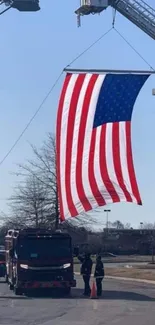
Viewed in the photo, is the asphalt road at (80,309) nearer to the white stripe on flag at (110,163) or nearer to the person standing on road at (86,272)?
the person standing on road at (86,272)

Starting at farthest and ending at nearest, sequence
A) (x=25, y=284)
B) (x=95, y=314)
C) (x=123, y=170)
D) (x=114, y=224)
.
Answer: (x=114, y=224)
(x=25, y=284)
(x=95, y=314)
(x=123, y=170)

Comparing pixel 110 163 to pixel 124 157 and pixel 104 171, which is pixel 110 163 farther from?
pixel 124 157

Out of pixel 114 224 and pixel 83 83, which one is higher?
pixel 114 224

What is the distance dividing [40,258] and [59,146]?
9495 millimetres

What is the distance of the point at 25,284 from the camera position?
27547mm

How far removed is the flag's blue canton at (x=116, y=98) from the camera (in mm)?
19234

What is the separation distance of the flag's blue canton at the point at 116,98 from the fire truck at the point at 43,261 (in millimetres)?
A: 9626

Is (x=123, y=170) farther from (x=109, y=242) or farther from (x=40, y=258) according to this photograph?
(x=109, y=242)

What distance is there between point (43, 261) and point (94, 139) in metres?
9.56

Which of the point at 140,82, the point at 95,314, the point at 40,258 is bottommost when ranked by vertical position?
the point at 95,314

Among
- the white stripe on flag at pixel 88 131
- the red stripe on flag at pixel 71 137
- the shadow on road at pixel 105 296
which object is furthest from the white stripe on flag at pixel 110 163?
the shadow on road at pixel 105 296

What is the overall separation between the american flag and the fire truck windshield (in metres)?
9.19

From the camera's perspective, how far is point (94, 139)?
63.3 feet

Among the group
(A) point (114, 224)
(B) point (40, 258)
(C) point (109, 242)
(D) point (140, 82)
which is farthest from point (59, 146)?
(A) point (114, 224)
